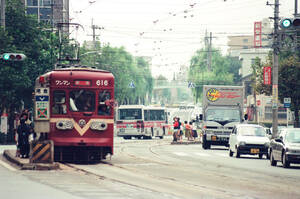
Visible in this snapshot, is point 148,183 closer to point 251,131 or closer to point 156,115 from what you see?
point 251,131

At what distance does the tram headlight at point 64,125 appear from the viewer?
2430cm

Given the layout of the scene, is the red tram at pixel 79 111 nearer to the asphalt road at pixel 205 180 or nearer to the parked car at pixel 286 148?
the asphalt road at pixel 205 180

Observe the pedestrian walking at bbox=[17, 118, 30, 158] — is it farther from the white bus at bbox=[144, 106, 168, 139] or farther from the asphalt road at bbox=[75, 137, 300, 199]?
the white bus at bbox=[144, 106, 168, 139]

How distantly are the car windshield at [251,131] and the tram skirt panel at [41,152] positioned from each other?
510 inches

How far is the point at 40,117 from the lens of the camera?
22250 millimetres

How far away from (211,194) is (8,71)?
32563mm

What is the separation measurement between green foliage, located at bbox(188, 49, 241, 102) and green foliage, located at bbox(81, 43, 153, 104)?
821 centimetres

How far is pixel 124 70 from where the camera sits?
102938mm

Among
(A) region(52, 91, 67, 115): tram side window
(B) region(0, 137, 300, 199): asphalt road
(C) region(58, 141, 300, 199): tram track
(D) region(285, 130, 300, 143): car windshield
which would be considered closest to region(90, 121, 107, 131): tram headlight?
(A) region(52, 91, 67, 115): tram side window

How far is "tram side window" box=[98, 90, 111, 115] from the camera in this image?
2497 centimetres

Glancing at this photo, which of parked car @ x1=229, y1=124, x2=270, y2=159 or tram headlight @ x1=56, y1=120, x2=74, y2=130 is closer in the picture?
tram headlight @ x1=56, y1=120, x2=74, y2=130

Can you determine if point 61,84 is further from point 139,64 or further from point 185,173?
point 139,64

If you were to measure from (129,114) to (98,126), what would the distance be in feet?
111

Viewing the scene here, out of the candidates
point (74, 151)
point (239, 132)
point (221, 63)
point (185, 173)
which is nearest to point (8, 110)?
point (239, 132)
